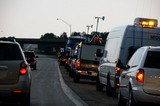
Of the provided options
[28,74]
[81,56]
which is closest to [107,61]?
[28,74]

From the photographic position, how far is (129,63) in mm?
18359

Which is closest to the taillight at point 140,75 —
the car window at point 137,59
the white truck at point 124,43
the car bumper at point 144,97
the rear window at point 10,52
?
the car bumper at point 144,97

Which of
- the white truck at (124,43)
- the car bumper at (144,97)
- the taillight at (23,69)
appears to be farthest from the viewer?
the white truck at (124,43)

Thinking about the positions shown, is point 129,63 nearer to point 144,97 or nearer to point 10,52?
point 144,97

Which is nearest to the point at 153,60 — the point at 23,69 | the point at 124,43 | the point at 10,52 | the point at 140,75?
the point at 140,75

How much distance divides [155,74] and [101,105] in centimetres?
471

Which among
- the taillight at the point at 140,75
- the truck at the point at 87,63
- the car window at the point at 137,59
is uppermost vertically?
the car window at the point at 137,59

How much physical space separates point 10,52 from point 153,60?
348 centimetres

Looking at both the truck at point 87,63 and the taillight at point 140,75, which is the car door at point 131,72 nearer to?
the taillight at point 140,75

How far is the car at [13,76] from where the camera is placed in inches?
Result: 644

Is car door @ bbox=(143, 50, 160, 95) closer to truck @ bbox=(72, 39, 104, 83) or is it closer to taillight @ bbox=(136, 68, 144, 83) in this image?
taillight @ bbox=(136, 68, 144, 83)

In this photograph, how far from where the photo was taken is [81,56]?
38750mm

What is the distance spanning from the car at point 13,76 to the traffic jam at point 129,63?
2.56 metres

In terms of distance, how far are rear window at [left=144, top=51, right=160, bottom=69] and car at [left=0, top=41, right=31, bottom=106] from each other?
9.67 ft
